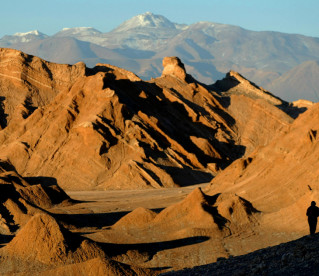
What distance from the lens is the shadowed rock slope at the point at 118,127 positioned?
2418 inches

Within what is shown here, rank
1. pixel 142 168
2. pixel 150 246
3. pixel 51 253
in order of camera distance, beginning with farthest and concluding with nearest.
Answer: pixel 142 168 < pixel 150 246 < pixel 51 253

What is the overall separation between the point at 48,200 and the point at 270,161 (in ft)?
42.5

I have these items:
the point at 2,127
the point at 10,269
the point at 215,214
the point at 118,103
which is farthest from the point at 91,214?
the point at 2,127

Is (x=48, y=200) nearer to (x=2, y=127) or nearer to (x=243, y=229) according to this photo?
(x=243, y=229)

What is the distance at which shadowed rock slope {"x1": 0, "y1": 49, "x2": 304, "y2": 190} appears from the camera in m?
61.4

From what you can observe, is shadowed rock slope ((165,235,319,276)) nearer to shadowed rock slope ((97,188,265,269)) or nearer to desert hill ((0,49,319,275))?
desert hill ((0,49,319,275))

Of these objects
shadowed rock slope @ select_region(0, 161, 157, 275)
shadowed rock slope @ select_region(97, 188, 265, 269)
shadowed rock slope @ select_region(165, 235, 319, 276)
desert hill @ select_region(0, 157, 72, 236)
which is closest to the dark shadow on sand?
shadowed rock slope @ select_region(97, 188, 265, 269)

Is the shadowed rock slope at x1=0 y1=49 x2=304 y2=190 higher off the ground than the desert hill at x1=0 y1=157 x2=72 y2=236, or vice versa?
the desert hill at x1=0 y1=157 x2=72 y2=236

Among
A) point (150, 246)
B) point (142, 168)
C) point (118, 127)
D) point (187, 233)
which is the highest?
point (150, 246)

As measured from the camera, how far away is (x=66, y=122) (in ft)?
213

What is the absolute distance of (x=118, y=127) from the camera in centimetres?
6444

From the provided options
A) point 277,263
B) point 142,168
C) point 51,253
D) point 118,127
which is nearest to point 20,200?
point 51,253

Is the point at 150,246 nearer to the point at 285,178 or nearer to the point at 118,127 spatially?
the point at 285,178

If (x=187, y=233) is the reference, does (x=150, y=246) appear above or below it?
above
